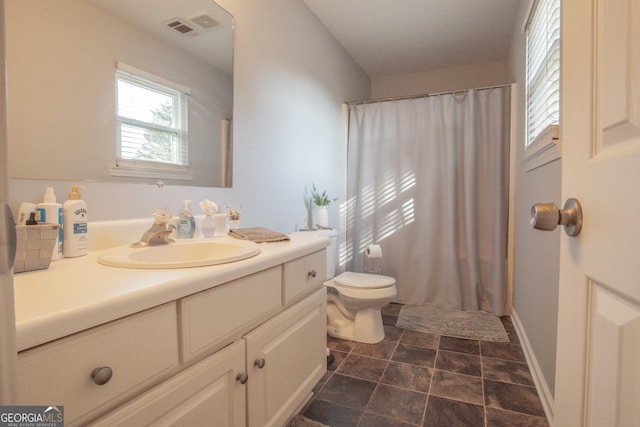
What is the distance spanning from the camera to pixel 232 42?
1644 millimetres

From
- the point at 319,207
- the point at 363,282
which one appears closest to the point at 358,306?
the point at 363,282

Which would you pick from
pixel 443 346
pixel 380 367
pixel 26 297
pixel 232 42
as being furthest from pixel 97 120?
pixel 443 346

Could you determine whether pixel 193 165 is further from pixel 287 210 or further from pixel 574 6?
pixel 574 6


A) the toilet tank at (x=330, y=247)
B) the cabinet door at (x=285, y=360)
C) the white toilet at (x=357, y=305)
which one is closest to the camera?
the cabinet door at (x=285, y=360)

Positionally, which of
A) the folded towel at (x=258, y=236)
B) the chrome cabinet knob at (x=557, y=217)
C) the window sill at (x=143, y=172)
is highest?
the window sill at (x=143, y=172)

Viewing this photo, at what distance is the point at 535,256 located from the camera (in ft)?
5.86

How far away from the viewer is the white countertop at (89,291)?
20.1 inches

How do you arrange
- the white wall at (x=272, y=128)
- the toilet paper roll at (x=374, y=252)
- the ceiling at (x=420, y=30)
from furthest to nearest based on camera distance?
the toilet paper roll at (x=374, y=252)
the ceiling at (x=420, y=30)
the white wall at (x=272, y=128)

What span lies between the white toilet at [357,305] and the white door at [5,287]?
6.03 feet

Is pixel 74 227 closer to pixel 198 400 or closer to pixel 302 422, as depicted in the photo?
pixel 198 400

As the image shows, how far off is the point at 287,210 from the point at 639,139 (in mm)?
1908

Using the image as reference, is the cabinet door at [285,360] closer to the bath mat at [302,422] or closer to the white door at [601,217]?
the bath mat at [302,422]

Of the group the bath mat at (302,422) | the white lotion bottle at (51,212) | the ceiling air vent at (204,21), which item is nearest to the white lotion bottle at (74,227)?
the white lotion bottle at (51,212)

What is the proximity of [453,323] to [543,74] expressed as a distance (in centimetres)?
177
